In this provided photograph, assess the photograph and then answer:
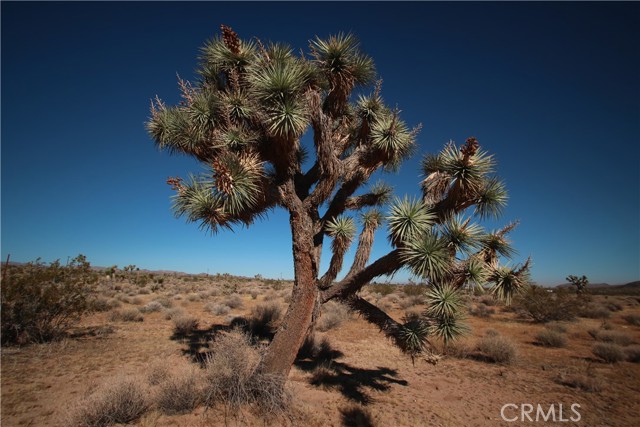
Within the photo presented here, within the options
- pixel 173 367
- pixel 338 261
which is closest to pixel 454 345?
pixel 338 261

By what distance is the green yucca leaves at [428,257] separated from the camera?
561 cm

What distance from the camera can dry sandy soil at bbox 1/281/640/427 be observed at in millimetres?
5594

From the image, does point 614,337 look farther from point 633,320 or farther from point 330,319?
point 330,319

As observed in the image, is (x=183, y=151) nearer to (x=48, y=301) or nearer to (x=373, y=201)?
(x=373, y=201)

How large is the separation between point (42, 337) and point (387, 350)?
36.3 ft

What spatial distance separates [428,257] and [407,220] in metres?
0.83

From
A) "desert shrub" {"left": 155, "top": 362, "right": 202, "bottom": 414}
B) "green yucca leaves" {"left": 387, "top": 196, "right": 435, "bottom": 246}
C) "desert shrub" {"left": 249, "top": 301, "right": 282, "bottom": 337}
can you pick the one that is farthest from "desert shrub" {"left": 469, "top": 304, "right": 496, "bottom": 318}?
"desert shrub" {"left": 155, "top": 362, "right": 202, "bottom": 414}

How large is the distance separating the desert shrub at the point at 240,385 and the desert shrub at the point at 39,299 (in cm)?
682

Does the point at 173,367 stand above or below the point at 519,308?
below

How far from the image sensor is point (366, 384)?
24.7 ft

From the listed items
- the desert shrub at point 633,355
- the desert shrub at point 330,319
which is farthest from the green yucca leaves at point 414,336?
the desert shrub at point 633,355

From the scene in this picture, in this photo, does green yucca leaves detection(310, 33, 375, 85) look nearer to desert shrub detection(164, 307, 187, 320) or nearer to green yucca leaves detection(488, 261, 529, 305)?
green yucca leaves detection(488, 261, 529, 305)

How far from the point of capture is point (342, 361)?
9445mm

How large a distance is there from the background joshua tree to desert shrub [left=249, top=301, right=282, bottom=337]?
6.35 metres
